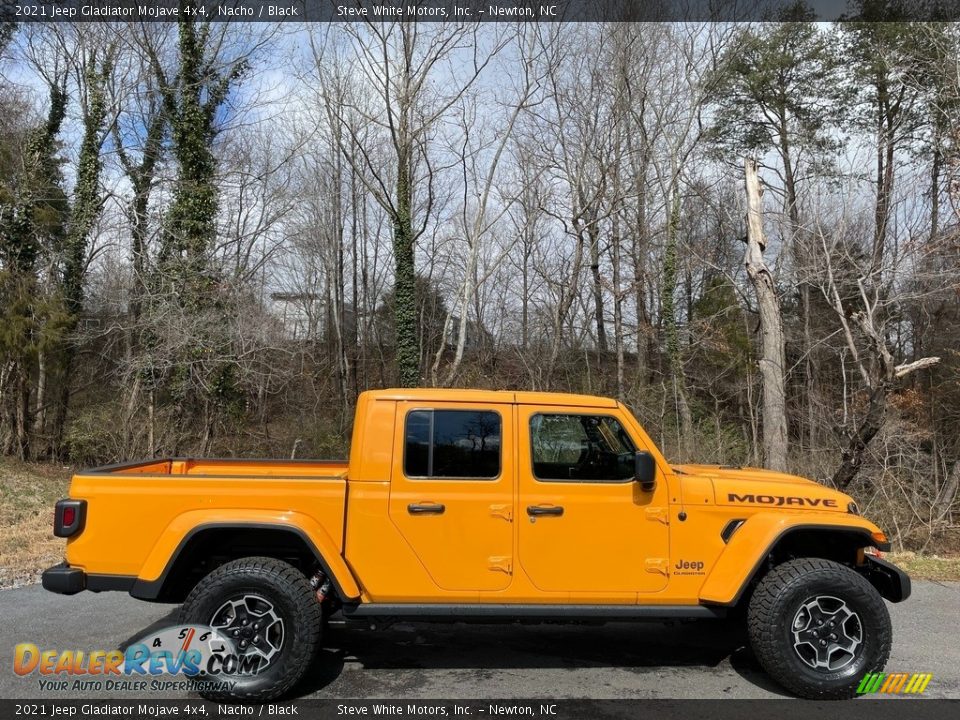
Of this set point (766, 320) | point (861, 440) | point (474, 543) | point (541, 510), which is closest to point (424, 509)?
point (474, 543)

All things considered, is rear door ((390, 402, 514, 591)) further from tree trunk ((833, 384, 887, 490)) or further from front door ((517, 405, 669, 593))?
tree trunk ((833, 384, 887, 490))

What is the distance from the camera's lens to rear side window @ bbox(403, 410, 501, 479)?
4.34m

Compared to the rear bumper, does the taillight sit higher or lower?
A: higher

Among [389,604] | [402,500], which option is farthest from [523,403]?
[389,604]

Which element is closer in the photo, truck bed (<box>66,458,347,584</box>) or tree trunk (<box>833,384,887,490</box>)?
truck bed (<box>66,458,347,584</box>)

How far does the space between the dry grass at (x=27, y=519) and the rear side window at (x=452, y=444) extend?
499 cm

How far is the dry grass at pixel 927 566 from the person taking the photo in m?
7.36

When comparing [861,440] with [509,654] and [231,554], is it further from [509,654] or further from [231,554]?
[231,554]

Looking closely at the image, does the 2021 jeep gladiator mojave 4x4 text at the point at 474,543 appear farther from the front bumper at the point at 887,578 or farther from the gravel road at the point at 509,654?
the gravel road at the point at 509,654

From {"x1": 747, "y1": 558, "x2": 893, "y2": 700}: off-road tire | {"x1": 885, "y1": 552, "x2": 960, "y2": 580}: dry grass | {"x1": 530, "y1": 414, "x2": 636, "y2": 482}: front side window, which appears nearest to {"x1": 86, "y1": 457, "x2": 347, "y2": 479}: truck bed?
{"x1": 530, "y1": 414, "x2": 636, "y2": 482}: front side window

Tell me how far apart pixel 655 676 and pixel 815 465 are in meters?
8.93

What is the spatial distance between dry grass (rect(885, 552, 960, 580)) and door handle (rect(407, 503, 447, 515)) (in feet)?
19.8

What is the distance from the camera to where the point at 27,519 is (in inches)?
408

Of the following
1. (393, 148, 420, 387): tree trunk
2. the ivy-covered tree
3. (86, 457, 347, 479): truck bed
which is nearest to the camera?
(86, 457, 347, 479): truck bed
